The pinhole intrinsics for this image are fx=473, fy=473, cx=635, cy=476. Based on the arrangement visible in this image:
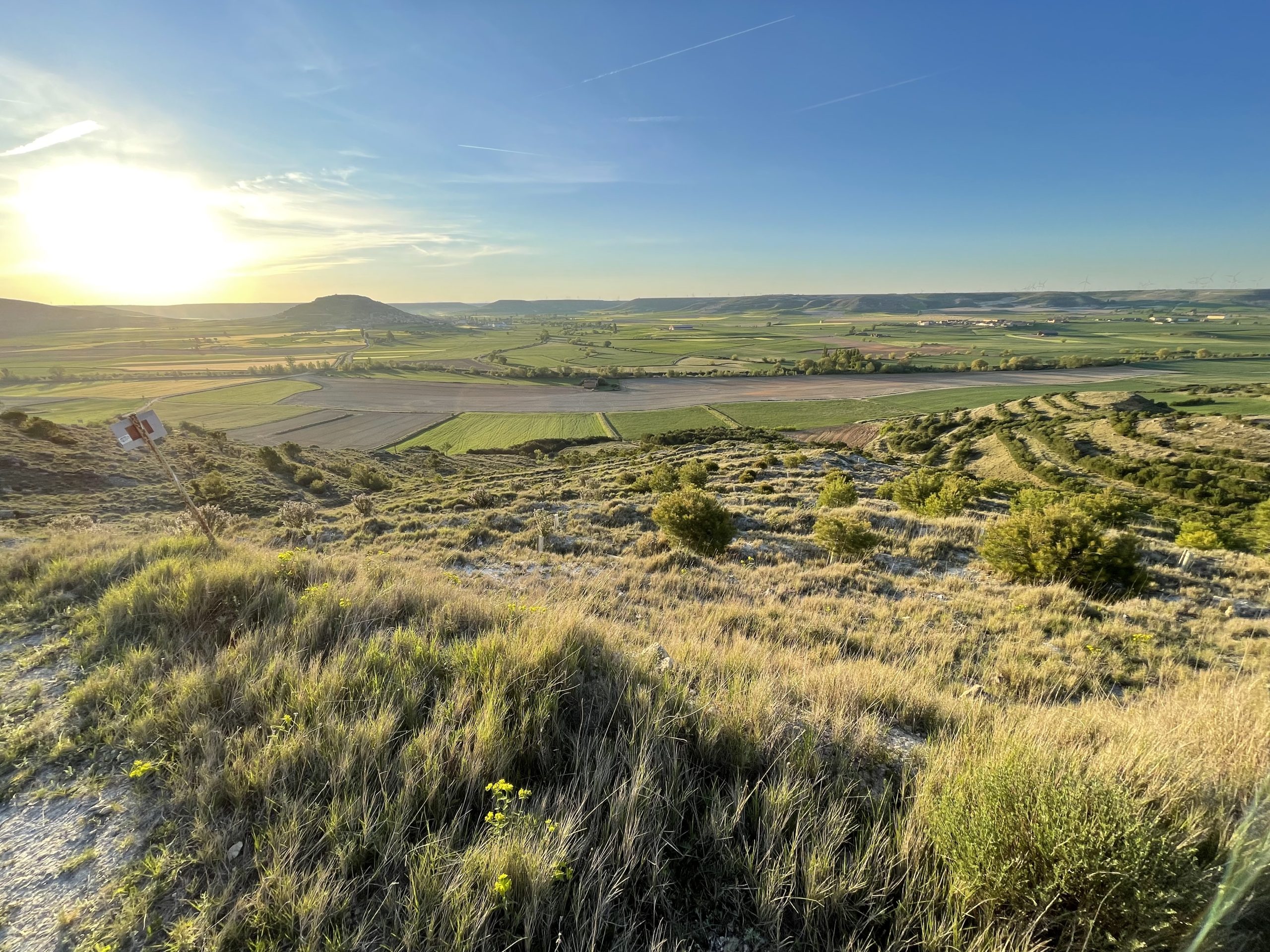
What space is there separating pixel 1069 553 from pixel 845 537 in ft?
15.5

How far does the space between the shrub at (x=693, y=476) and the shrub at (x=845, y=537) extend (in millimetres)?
8592

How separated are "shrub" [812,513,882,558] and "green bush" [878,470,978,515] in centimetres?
673

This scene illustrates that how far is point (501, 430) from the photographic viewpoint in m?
62.9

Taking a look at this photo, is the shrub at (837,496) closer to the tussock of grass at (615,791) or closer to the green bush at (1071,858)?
the tussock of grass at (615,791)

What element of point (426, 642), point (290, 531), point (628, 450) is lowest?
point (628, 450)

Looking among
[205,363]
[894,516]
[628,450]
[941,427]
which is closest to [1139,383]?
[941,427]

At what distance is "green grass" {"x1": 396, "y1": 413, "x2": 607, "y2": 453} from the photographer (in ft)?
189

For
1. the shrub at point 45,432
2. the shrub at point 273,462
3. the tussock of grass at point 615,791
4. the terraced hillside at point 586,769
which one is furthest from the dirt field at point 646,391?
the tussock of grass at point 615,791

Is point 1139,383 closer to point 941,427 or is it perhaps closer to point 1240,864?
point 941,427

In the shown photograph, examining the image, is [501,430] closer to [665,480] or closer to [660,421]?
[660,421]

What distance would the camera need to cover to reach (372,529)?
60.8ft

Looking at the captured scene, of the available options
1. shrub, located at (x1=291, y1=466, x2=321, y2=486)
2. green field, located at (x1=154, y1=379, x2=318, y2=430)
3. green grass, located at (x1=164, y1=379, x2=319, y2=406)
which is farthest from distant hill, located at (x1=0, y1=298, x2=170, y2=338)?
shrub, located at (x1=291, y1=466, x2=321, y2=486)

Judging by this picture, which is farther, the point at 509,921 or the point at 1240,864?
the point at 1240,864

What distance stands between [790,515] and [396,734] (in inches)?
711
